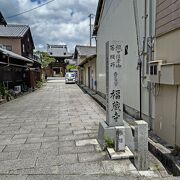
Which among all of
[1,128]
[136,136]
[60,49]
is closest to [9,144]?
[1,128]

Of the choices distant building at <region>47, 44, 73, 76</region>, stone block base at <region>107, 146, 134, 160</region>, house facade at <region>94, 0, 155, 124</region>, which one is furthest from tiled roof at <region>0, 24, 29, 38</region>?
distant building at <region>47, 44, 73, 76</region>

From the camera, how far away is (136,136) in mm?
4172

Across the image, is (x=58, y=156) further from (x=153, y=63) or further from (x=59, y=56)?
(x=59, y=56)

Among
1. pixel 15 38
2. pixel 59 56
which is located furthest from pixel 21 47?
pixel 59 56

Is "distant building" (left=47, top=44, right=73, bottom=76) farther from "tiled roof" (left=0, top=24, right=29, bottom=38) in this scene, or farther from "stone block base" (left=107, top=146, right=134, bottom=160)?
"stone block base" (left=107, top=146, right=134, bottom=160)

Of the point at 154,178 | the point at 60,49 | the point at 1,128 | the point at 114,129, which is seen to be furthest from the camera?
the point at 60,49

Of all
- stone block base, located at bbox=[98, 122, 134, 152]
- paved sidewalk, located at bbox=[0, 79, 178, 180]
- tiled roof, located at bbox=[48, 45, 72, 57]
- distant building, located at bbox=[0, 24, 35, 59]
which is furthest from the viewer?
tiled roof, located at bbox=[48, 45, 72, 57]

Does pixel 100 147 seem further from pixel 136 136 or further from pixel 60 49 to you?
pixel 60 49

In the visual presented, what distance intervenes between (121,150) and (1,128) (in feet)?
14.7

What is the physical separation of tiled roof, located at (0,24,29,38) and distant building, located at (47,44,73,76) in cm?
3140

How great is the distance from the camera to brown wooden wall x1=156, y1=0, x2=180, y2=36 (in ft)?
15.4

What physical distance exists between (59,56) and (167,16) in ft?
228

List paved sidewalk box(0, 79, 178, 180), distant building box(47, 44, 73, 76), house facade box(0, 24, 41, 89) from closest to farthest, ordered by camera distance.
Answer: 1. paved sidewalk box(0, 79, 178, 180)
2. house facade box(0, 24, 41, 89)
3. distant building box(47, 44, 73, 76)

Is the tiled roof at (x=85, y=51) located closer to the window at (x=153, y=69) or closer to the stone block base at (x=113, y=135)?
the window at (x=153, y=69)
